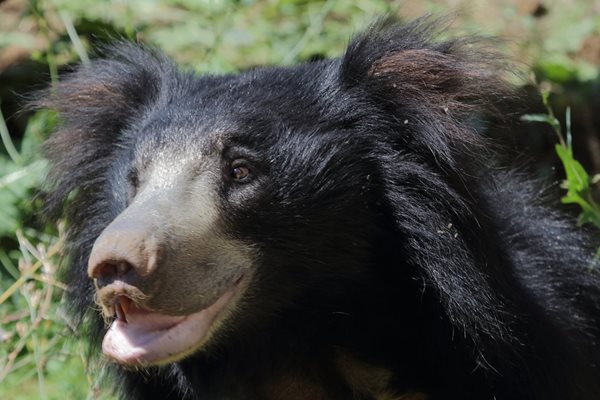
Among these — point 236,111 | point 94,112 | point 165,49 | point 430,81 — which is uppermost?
point 430,81

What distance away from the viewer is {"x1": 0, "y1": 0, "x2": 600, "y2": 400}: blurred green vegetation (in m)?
5.92

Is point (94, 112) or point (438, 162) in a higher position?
point (438, 162)

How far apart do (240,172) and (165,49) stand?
167 inches

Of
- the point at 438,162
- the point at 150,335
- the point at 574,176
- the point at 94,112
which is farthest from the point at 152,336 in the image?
the point at 574,176

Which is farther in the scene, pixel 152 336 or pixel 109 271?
pixel 152 336

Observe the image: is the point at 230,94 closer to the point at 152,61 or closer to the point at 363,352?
the point at 152,61

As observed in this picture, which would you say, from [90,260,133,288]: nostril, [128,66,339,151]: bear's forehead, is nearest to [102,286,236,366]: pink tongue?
[90,260,133,288]: nostril

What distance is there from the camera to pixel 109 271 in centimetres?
340

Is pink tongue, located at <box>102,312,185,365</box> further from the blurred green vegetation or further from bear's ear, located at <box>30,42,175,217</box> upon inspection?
the blurred green vegetation

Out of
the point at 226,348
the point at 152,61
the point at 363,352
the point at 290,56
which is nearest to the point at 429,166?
the point at 363,352

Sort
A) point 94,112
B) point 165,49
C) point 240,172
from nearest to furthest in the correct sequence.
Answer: point 240,172 < point 94,112 < point 165,49

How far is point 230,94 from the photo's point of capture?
4059mm

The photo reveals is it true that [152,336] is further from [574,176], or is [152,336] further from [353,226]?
[574,176]

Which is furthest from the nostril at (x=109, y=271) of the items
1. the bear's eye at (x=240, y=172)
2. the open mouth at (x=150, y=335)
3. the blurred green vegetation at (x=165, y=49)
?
the blurred green vegetation at (x=165, y=49)
